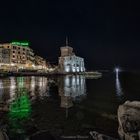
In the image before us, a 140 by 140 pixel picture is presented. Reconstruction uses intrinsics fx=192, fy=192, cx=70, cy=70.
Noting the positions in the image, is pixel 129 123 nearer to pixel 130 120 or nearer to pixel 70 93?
pixel 130 120

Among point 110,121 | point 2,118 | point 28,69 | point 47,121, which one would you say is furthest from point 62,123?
point 28,69

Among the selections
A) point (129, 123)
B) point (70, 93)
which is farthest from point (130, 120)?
point (70, 93)

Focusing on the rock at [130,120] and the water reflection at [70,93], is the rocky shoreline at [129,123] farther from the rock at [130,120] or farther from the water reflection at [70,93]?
the water reflection at [70,93]

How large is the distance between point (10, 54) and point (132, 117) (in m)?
194

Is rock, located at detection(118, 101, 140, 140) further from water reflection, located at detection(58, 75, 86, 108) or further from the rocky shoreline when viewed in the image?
water reflection, located at detection(58, 75, 86, 108)

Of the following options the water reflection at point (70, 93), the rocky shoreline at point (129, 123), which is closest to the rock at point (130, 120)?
the rocky shoreline at point (129, 123)

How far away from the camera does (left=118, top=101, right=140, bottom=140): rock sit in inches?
502

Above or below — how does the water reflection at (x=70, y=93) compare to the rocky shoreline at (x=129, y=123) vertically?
below

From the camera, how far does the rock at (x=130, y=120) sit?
12.8m

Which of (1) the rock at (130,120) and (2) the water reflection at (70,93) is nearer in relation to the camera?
(1) the rock at (130,120)

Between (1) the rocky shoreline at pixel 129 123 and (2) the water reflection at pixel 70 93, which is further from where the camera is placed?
(2) the water reflection at pixel 70 93

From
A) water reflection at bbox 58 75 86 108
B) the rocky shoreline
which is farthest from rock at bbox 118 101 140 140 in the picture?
water reflection at bbox 58 75 86 108

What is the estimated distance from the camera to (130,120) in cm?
1302

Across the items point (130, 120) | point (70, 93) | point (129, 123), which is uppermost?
point (130, 120)
